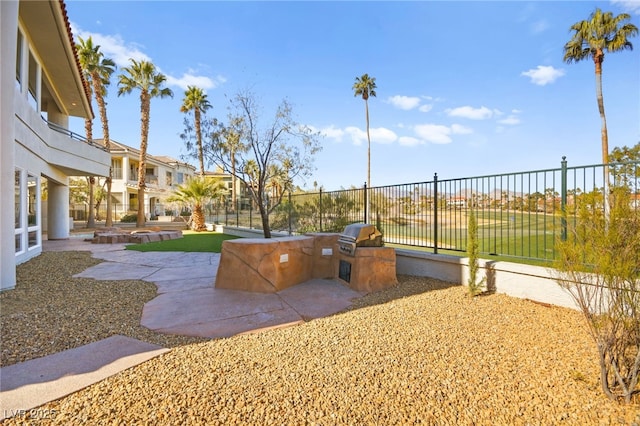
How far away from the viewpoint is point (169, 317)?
4.33 m

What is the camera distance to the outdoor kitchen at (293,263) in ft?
18.7

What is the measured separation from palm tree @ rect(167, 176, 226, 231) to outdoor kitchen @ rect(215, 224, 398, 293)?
1609 cm

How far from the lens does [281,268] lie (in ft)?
19.4

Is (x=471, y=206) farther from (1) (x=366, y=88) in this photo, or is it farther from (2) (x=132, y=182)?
(2) (x=132, y=182)

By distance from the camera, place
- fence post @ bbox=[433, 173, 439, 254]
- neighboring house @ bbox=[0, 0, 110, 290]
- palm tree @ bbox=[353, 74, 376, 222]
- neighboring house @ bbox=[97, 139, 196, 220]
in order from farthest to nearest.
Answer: neighboring house @ bbox=[97, 139, 196, 220] < palm tree @ bbox=[353, 74, 376, 222] < fence post @ bbox=[433, 173, 439, 254] < neighboring house @ bbox=[0, 0, 110, 290]

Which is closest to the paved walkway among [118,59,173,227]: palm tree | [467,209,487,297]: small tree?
[467,209,487,297]: small tree

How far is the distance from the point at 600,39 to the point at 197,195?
26.0 metres

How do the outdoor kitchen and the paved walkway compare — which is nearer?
the paved walkway

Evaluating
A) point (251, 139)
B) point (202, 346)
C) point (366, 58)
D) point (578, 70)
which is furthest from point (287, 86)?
point (578, 70)

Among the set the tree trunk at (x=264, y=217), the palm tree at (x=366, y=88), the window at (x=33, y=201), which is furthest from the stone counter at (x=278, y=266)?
the palm tree at (x=366, y=88)

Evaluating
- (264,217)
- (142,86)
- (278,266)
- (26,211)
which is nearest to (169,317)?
(278,266)

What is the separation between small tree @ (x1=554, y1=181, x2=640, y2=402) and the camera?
8.21 ft

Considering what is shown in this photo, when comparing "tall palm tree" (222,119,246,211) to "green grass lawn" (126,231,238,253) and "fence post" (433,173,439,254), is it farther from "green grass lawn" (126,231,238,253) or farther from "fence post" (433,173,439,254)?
"fence post" (433,173,439,254)

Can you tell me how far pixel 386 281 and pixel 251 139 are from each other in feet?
30.4
